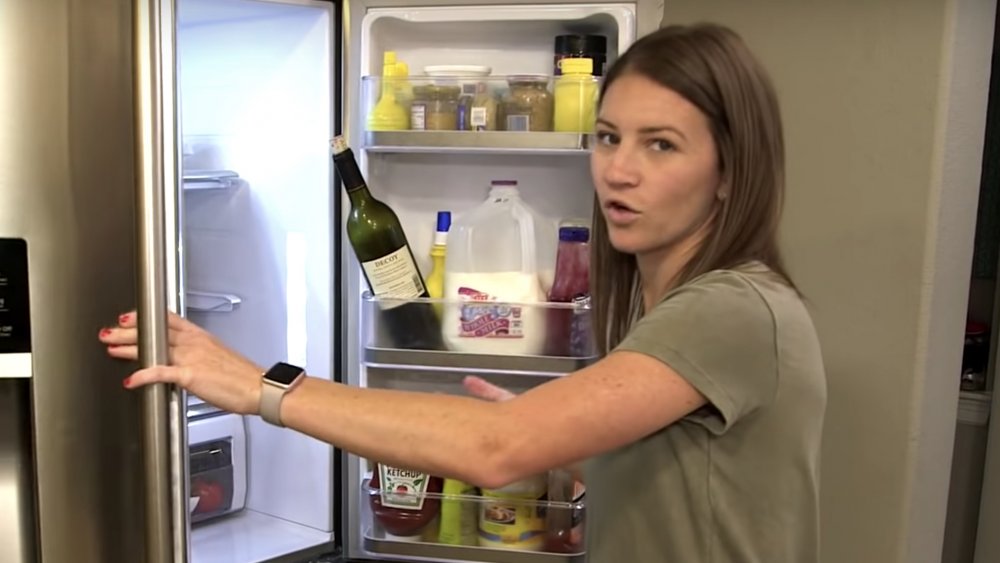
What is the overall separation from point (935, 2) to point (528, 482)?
90cm

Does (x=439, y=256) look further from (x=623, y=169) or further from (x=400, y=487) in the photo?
(x=623, y=169)

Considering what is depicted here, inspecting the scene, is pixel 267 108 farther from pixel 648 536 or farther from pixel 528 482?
pixel 648 536

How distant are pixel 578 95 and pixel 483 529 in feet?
2.22

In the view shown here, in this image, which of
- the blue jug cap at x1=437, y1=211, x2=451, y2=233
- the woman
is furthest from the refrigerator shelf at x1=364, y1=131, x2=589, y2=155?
the woman

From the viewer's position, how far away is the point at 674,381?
78 centimetres

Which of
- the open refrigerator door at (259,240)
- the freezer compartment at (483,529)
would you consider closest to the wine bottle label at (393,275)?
the open refrigerator door at (259,240)

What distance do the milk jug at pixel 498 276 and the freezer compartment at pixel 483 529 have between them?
25cm

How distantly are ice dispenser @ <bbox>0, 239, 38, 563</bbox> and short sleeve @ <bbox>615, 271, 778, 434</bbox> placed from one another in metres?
0.59

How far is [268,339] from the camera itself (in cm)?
157

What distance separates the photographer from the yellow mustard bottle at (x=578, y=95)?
4.32 feet

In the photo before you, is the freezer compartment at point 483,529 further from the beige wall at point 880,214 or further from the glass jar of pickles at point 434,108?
the glass jar of pickles at point 434,108

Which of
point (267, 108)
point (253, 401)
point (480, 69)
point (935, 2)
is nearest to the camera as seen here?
point (253, 401)

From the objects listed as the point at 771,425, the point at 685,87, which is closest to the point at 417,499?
the point at 771,425

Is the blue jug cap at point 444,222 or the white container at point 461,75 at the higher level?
the white container at point 461,75
